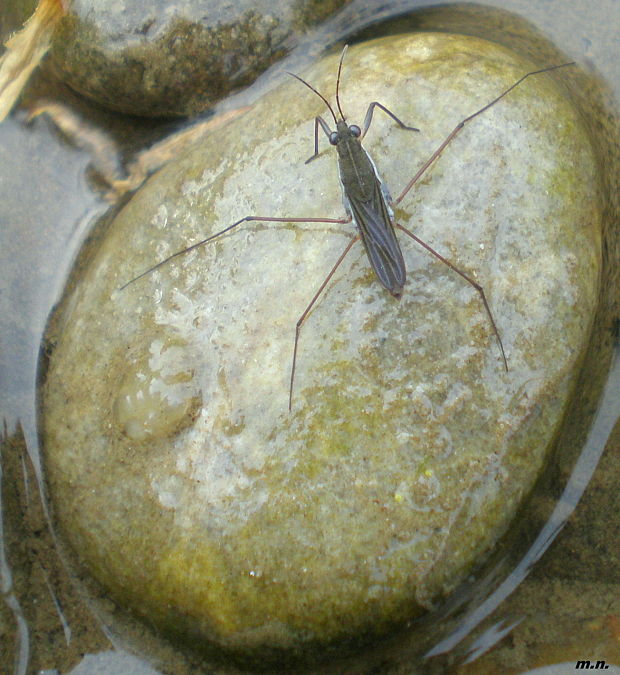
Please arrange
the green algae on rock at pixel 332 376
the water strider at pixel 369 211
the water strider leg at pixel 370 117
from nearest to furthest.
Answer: the green algae on rock at pixel 332 376 → the water strider at pixel 369 211 → the water strider leg at pixel 370 117

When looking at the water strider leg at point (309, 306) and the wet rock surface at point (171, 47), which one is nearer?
the water strider leg at point (309, 306)

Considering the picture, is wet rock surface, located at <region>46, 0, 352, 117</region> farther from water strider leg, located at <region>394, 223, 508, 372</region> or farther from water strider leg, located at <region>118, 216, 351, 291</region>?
water strider leg, located at <region>394, 223, 508, 372</region>

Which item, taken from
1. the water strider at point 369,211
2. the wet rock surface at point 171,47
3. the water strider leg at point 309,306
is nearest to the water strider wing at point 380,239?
the water strider at point 369,211

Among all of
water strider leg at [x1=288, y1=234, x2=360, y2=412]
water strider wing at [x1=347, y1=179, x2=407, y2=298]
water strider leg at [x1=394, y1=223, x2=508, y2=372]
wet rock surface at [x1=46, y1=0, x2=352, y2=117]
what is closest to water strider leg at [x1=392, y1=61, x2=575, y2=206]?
water strider wing at [x1=347, y1=179, x2=407, y2=298]

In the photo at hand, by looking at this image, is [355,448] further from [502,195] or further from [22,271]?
[22,271]

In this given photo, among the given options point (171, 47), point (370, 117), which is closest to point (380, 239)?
point (370, 117)

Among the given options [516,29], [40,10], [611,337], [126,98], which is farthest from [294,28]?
[611,337]

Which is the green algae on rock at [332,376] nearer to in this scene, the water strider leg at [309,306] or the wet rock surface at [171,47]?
the water strider leg at [309,306]
